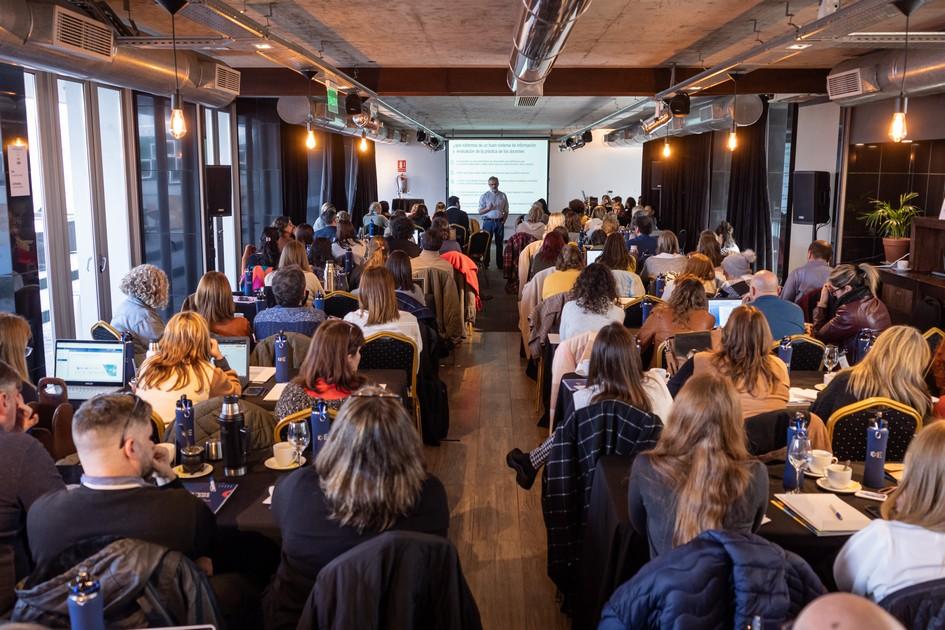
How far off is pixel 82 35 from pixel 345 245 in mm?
5630

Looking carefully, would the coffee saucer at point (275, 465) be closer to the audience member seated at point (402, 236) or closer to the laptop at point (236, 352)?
the laptop at point (236, 352)

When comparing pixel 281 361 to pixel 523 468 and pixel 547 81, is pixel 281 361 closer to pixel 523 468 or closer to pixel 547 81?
pixel 523 468

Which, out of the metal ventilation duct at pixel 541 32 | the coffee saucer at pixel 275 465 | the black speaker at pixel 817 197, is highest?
the metal ventilation duct at pixel 541 32

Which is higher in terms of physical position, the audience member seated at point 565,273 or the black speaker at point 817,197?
the black speaker at point 817,197

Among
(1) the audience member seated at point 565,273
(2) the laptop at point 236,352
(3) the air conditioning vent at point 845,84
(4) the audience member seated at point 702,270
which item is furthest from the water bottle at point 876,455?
(3) the air conditioning vent at point 845,84

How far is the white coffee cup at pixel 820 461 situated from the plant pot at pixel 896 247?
679cm

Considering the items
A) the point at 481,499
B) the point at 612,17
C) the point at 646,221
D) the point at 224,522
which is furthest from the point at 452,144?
the point at 224,522

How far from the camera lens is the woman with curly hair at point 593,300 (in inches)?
222

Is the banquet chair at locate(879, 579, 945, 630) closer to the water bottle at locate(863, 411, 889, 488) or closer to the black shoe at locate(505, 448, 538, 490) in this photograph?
the water bottle at locate(863, 411, 889, 488)

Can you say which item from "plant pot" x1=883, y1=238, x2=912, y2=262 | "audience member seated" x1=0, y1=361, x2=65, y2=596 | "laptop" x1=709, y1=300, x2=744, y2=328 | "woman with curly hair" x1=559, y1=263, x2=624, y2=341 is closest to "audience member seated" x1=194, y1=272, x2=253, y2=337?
"woman with curly hair" x1=559, y1=263, x2=624, y2=341

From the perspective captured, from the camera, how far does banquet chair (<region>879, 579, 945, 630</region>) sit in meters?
1.99

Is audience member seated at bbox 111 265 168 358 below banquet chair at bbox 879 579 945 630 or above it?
above

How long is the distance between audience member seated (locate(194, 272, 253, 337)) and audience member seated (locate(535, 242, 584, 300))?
2.55 metres

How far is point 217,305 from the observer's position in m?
5.21
